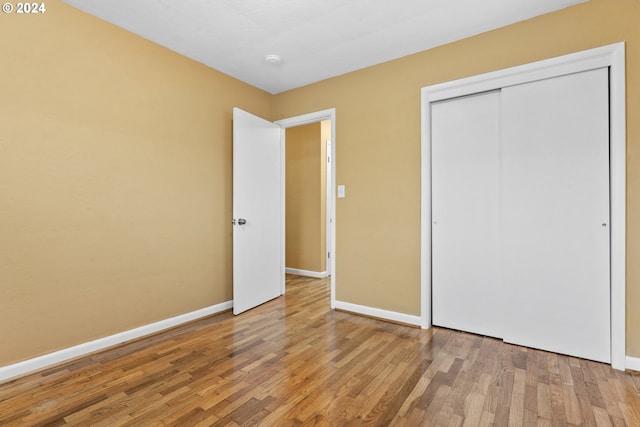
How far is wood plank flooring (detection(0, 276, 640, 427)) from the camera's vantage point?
1.63 m

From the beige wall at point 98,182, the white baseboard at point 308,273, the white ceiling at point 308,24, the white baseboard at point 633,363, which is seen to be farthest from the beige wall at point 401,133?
the white baseboard at point 308,273

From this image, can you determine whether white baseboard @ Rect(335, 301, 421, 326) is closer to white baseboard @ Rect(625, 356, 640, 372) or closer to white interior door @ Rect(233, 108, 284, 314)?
white interior door @ Rect(233, 108, 284, 314)

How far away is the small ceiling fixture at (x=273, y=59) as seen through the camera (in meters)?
2.95

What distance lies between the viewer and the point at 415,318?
114 inches

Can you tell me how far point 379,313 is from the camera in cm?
312

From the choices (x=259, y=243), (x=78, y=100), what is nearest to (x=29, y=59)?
(x=78, y=100)

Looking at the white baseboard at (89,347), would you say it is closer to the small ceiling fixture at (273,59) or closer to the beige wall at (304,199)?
the beige wall at (304,199)

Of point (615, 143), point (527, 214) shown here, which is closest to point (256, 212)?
point (527, 214)

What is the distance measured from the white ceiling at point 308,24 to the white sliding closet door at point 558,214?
2.11 ft

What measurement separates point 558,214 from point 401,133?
4.65 ft

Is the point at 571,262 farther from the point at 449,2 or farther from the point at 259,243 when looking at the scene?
the point at 259,243

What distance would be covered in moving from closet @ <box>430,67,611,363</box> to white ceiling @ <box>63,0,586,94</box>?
1.86 feet

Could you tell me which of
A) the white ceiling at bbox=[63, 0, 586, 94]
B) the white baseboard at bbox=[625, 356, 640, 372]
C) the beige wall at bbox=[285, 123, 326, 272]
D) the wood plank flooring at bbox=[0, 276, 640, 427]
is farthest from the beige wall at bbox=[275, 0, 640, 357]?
the beige wall at bbox=[285, 123, 326, 272]

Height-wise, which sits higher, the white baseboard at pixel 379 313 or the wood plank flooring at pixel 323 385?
the white baseboard at pixel 379 313
